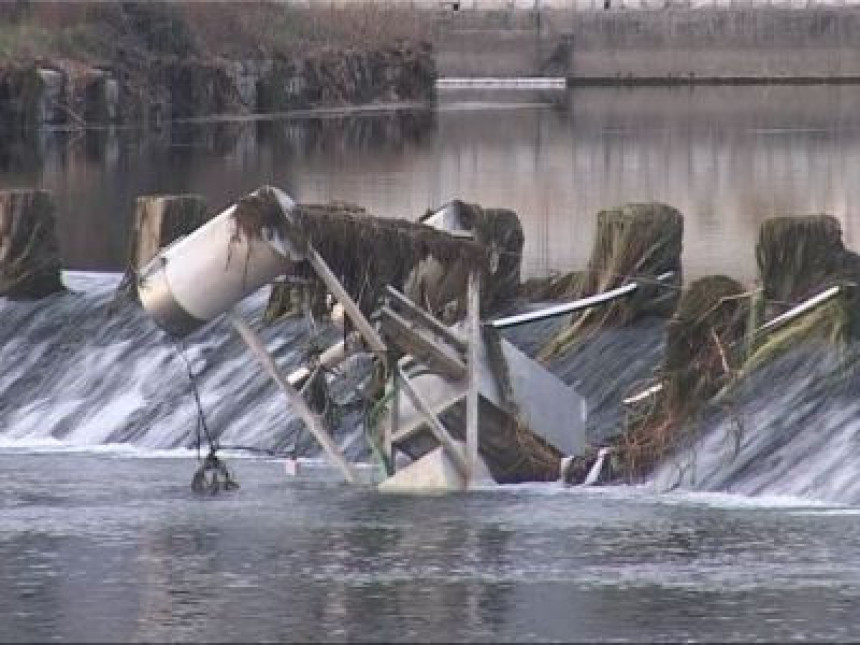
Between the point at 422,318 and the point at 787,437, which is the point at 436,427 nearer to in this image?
the point at 422,318

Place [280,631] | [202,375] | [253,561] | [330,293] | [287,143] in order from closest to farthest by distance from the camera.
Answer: [280,631] → [253,561] → [330,293] → [202,375] → [287,143]

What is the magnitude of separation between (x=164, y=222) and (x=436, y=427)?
7.16 metres

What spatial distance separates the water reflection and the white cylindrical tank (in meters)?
11.5

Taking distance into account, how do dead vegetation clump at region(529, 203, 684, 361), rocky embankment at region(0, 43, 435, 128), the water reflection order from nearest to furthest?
dead vegetation clump at region(529, 203, 684, 361), the water reflection, rocky embankment at region(0, 43, 435, 128)

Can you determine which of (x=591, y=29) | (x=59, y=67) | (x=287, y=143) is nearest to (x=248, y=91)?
(x=59, y=67)

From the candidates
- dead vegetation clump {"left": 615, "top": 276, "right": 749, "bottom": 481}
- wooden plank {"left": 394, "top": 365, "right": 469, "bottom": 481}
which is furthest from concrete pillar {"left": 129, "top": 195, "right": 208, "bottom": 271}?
wooden plank {"left": 394, "top": 365, "right": 469, "bottom": 481}

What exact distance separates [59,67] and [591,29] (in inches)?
1516

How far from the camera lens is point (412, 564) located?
19047mm

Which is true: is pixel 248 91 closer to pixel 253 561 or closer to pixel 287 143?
pixel 287 143

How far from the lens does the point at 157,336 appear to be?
2698 cm

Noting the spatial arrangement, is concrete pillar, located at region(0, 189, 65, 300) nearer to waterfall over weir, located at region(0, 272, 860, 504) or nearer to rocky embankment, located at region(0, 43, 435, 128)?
waterfall over weir, located at region(0, 272, 860, 504)

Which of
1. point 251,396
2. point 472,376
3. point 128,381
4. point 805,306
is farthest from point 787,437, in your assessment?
point 128,381

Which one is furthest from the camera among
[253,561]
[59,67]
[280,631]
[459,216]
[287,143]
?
[59,67]

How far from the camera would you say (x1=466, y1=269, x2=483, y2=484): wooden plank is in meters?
21.3
